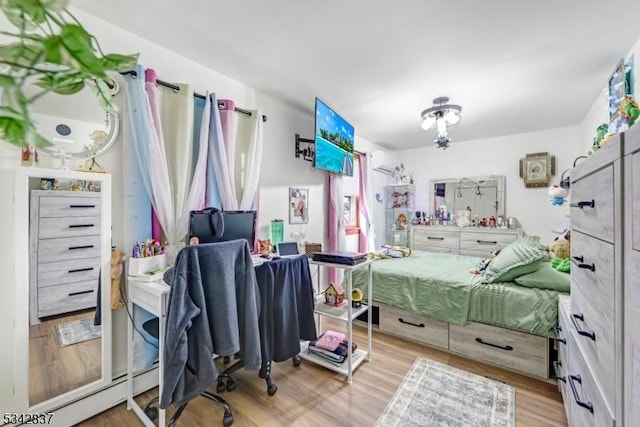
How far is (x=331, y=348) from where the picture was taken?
217 centimetres

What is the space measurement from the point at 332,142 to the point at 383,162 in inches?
75.7

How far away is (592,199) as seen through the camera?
0.97m

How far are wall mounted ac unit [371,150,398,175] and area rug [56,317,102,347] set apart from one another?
12.1 feet

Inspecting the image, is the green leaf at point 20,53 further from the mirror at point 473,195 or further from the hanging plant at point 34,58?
the mirror at point 473,195

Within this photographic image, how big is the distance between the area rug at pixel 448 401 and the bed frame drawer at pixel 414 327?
1.05 feet

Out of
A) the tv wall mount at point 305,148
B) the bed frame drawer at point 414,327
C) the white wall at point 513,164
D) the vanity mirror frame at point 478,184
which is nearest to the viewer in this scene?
the bed frame drawer at point 414,327

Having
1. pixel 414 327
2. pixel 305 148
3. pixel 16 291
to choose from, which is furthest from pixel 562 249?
pixel 16 291

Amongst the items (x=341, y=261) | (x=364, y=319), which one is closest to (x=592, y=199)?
(x=341, y=261)

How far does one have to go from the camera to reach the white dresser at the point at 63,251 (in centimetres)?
144

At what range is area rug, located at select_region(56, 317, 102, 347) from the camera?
61.2 inches

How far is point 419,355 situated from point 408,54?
7.99 feet

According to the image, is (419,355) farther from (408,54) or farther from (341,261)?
(408,54)

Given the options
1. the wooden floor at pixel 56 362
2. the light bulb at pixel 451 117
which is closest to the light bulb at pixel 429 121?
the light bulb at pixel 451 117

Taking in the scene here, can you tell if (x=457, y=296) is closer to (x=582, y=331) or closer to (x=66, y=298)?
(x=582, y=331)
